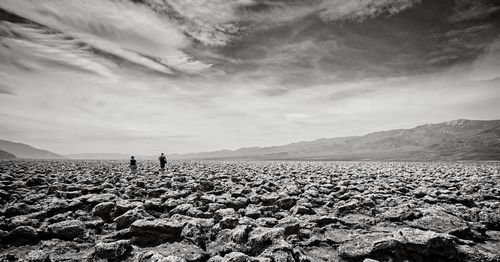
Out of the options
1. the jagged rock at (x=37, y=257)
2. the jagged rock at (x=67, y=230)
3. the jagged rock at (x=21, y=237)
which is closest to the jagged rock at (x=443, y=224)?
the jagged rock at (x=37, y=257)

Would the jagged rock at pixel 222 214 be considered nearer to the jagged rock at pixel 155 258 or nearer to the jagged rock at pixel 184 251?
the jagged rock at pixel 184 251

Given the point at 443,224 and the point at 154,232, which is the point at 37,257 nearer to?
the point at 154,232

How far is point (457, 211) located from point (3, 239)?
1057 centimetres

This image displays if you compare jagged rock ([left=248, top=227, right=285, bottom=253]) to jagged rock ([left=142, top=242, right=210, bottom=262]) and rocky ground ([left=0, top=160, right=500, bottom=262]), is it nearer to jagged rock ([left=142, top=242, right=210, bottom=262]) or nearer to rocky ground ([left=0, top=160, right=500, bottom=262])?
rocky ground ([left=0, top=160, right=500, bottom=262])

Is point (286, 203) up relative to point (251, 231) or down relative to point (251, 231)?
down

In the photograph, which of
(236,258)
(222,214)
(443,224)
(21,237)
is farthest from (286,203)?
(21,237)

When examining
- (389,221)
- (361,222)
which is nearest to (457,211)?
(389,221)

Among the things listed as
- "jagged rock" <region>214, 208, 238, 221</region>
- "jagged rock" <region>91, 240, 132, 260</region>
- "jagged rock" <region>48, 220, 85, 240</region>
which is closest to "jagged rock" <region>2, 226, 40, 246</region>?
"jagged rock" <region>48, 220, 85, 240</region>

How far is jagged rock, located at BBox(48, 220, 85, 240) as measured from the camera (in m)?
5.14

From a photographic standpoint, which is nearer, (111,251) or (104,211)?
(111,251)

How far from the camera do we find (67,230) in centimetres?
521

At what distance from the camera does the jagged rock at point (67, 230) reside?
5.14m

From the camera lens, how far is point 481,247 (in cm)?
479

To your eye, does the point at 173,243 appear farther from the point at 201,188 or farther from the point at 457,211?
the point at 457,211
